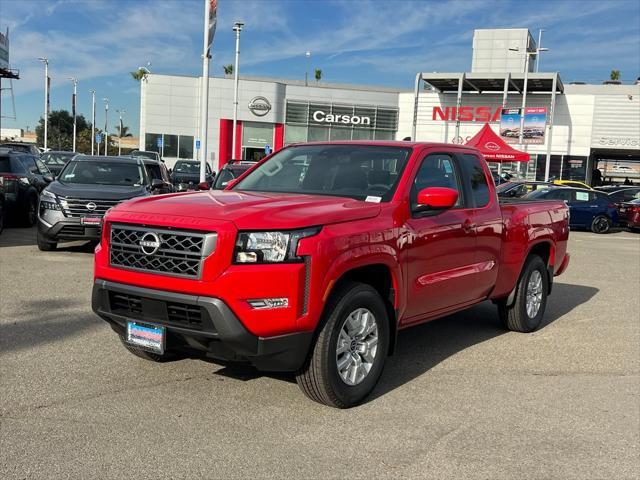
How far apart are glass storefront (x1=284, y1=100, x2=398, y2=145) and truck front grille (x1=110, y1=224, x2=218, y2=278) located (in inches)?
1894

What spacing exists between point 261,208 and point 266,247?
1.15 feet

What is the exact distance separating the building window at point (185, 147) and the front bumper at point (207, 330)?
49369 mm

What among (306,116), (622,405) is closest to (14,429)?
(622,405)

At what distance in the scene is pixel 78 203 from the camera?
10555 millimetres

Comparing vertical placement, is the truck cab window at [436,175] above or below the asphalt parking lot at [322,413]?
above

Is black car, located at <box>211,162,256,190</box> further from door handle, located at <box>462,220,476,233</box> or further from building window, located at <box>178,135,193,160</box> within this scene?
building window, located at <box>178,135,193,160</box>

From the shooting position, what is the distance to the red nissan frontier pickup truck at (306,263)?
3.87m

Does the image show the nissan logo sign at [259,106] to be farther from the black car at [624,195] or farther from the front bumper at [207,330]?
the front bumper at [207,330]

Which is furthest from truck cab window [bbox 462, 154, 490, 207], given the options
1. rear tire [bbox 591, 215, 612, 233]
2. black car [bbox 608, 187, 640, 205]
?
black car [bbox 608, 187, 640, 205]

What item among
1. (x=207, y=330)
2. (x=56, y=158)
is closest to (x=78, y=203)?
(x=207, y=330)

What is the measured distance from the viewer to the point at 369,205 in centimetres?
452

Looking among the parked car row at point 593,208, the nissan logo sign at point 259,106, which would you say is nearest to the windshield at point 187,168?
the parked car row at point 593,208

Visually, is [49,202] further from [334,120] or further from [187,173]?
[334,120]

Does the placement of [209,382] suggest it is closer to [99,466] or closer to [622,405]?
[99,466]
